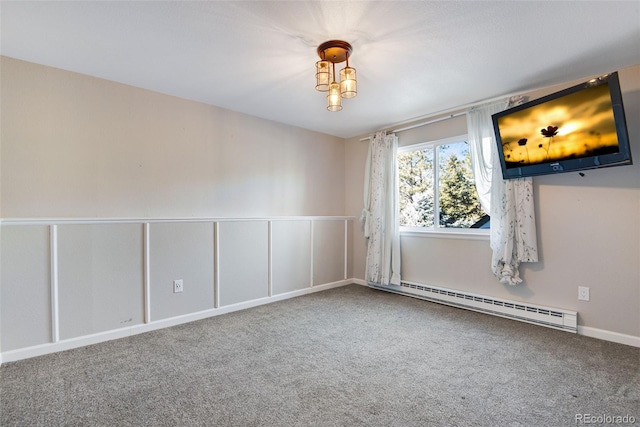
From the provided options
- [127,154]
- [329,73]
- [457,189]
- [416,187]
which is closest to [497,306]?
[457,189]

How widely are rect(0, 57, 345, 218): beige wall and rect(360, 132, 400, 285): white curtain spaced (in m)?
1.08

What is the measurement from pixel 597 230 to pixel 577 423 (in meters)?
1.76

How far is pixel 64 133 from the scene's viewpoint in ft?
8.11

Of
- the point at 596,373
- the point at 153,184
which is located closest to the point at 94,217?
the point at 153,184

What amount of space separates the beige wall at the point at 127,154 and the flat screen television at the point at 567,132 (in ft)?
8.20

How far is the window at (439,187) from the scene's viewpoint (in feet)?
11.3

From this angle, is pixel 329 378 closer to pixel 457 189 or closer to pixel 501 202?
pixel 501 202

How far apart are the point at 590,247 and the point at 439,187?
5.00 feet

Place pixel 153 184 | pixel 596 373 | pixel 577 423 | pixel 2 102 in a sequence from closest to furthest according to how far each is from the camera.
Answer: pixel 577 423, pixel 596 373, pixel 2 102, pixel 153 184

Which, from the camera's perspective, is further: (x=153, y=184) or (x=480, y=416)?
(x=153, y=184)

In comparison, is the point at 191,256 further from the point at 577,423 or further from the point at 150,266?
the point at 577,423

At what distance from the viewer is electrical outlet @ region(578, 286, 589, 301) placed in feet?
8.70

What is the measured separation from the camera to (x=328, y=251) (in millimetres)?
4352

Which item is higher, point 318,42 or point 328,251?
point 318,42
